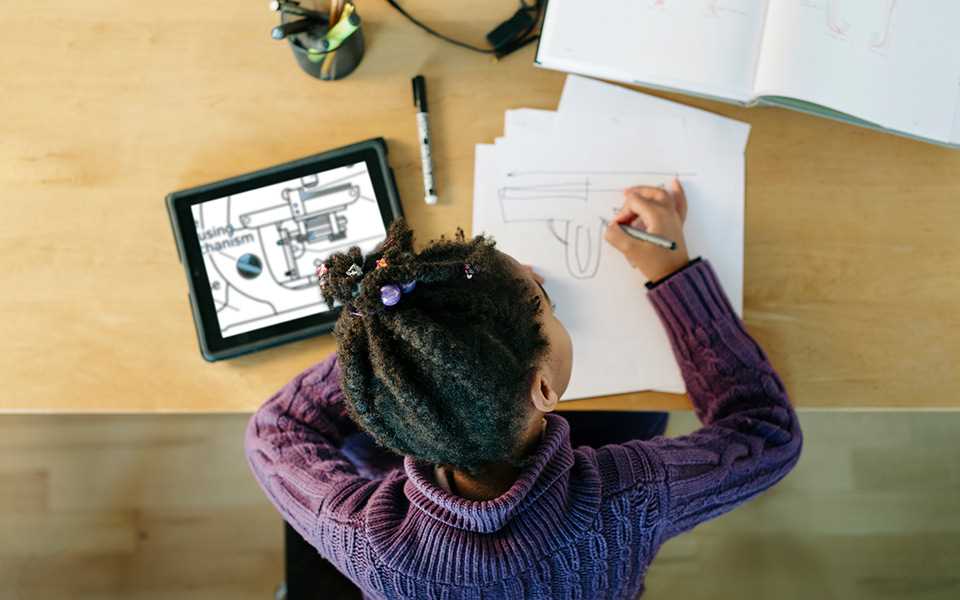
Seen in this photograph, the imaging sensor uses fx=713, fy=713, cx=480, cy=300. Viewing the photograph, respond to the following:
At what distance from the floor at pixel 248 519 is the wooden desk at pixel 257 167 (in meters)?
0.56

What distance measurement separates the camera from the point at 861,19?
81cm

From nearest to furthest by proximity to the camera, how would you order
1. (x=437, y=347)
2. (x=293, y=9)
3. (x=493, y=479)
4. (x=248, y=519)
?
(x=437, y=347) < (x=493, y=479) < (x=293, y=9) < (x=248, y=519)

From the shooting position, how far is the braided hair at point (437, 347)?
1.72 ft

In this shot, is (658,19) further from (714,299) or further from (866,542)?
(866,542)

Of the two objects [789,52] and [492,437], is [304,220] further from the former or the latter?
[789,52]

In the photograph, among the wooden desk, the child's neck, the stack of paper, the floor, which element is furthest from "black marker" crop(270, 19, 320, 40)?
the floor

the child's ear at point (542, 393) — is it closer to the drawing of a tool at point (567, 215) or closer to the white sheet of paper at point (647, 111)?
the drawing of a tool at point (567, 215)

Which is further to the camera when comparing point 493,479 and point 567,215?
point 567,215

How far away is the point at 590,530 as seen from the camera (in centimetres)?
66

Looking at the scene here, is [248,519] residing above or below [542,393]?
below

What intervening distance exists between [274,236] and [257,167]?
0.31 feet

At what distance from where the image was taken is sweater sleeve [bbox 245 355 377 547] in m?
0.72

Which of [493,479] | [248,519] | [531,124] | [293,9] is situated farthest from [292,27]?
[248,519]

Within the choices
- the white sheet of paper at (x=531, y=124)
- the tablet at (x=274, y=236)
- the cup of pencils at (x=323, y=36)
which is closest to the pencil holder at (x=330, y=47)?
the cup of pencils at (x=323, y=36)
